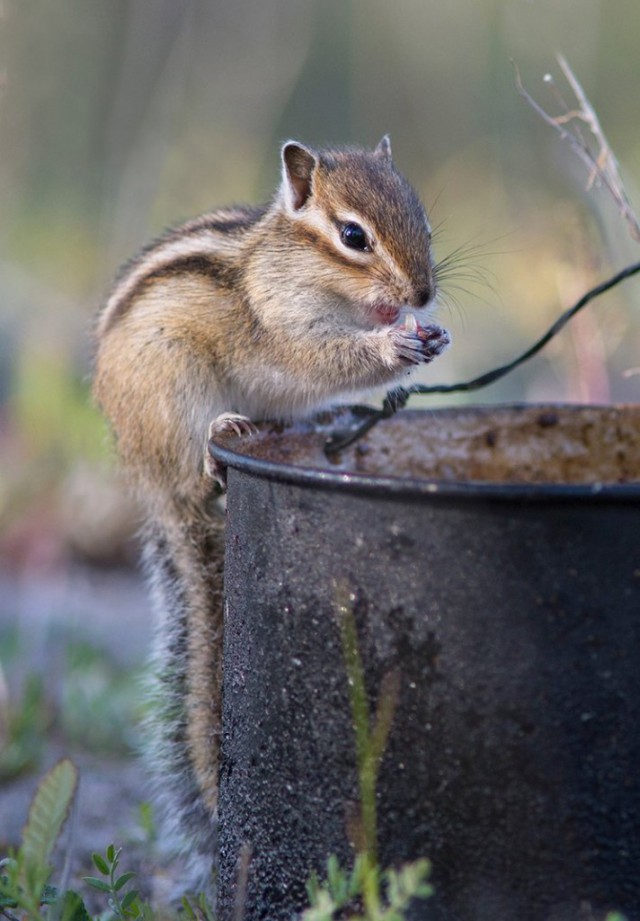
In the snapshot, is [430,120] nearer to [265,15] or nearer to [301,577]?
[265,15]

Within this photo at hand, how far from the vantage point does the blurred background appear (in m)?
3.62

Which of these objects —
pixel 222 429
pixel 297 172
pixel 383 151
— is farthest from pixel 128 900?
pixel 383 151

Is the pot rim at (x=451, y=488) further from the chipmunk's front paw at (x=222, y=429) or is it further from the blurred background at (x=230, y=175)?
the blurred background at (x=230, y=175)

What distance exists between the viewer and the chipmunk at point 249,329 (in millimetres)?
2027

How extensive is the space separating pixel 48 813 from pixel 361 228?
3.82 feet

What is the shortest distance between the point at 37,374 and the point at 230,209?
6.87 ft

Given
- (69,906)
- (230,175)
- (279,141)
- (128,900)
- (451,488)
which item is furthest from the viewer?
(230,175)

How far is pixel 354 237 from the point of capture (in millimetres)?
2117

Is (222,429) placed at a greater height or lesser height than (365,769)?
greater

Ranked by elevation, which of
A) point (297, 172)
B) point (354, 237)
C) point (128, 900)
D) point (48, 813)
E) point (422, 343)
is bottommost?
point (128, 900)

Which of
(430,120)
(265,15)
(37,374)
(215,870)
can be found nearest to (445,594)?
(215,870)

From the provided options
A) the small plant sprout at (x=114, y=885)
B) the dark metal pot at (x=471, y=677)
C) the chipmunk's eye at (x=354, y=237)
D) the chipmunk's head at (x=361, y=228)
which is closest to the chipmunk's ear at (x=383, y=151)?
the chipmunk's head at (x=361, y=228)

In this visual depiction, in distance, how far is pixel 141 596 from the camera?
418 centimetres

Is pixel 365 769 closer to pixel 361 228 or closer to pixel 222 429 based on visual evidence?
pixel 222 429
